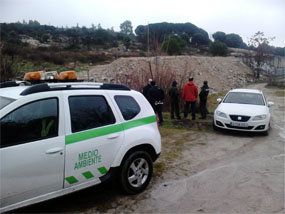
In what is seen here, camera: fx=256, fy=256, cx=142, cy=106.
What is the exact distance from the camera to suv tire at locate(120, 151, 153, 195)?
13.0ft

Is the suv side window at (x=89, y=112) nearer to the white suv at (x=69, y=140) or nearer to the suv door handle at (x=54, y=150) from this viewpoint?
the white suv at (x=69, y=140)

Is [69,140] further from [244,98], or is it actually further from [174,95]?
[244,98]

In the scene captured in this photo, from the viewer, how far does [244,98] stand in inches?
373

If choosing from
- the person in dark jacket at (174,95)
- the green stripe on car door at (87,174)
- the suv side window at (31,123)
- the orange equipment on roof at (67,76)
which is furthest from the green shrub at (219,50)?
the suv side window at (31,123)

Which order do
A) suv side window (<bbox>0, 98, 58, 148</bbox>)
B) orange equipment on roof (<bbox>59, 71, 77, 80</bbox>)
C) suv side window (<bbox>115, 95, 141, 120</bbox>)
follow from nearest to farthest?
suv side window (<bbox>0, 98, 58, 148</bbox>), suv side window (<bbox>115, 95, 141, 120</bbox>), orange equipment on roof (<bbox>59, 71, 77, 80</bbox>)

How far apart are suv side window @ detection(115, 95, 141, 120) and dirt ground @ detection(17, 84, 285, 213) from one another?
1188 millimetres

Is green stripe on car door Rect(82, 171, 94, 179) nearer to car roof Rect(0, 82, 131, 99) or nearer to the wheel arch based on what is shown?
the wheel arch

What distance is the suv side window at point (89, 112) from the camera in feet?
11.3

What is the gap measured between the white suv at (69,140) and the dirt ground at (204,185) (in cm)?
40

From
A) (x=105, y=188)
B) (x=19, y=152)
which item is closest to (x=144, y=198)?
(x=105, y=188)

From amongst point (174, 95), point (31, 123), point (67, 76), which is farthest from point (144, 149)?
point (174, 95)

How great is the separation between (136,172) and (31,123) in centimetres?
185

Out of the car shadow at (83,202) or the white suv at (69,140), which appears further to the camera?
the car shadow at (83,202)

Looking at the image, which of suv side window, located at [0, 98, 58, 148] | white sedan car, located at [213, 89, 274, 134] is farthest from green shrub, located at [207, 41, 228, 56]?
suv side window, located at [0, 98, 58, 148]
